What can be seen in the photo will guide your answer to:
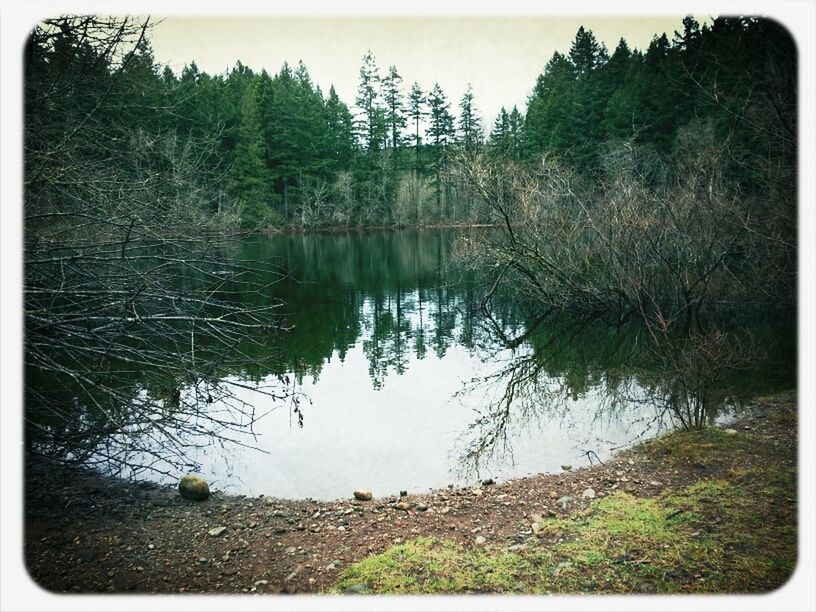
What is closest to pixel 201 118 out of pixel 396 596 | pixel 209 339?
pixel 209 339

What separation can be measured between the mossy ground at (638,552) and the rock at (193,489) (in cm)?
261

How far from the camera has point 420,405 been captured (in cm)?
954

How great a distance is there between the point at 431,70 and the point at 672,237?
8.97m

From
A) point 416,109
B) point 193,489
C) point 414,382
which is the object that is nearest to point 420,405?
point 414,382

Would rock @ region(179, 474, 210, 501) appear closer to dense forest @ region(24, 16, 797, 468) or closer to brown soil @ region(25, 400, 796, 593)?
brown soil @ region(25, 400, 796, 593)

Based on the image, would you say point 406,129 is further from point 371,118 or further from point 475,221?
point 475,221

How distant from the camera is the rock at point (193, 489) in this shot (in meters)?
6.18

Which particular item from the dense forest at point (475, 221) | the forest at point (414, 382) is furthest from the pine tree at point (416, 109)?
the forest at point (414, 382)

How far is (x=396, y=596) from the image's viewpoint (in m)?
3.79

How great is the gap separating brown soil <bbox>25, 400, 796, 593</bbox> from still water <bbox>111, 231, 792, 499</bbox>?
685 mm

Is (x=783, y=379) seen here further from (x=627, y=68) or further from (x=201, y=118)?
(x=201, y=118)

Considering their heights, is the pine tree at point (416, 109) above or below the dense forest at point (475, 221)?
above

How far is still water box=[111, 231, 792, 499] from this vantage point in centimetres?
712

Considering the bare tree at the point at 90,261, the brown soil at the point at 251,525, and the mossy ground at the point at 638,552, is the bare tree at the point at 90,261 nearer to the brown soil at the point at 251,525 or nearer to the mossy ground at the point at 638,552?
the brown soil at the point at 251,525
